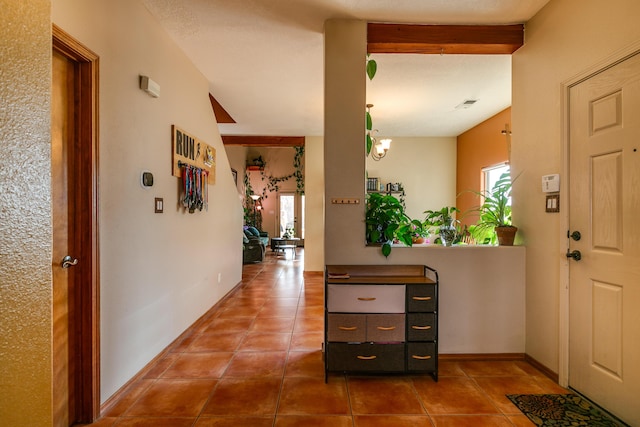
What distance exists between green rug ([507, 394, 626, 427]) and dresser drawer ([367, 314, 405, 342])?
782 millimetres

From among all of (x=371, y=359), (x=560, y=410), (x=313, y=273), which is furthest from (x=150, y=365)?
(x=313, y=273)

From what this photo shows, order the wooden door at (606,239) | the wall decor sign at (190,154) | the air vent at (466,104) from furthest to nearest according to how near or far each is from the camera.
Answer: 1. the air vent at (466,104)
2. the wall decor sign at (190,154)
3. the wooden door at (606,239)

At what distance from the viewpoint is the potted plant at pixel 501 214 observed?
8.80ft

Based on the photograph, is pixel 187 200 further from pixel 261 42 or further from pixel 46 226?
pixel 46 226

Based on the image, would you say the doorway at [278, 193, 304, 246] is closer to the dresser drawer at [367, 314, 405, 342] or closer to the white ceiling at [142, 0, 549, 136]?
the white ceiling at [142, 0, 549, 136]

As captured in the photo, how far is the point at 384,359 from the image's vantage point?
229 centimetres

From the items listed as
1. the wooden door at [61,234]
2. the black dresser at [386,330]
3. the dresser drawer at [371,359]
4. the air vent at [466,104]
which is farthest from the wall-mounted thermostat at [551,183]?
the wooden door at [61,234]

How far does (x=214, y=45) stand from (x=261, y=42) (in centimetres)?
44

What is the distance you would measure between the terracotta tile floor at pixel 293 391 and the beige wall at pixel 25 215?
1387mm

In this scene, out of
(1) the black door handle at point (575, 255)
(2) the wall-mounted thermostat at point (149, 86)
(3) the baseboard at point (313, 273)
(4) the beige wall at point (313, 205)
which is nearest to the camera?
(1) the black door handle at point (575, 255)

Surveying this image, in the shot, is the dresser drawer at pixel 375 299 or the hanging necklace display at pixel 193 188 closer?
the dresser drawer at pixel 375 299

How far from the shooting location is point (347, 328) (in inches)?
90.4

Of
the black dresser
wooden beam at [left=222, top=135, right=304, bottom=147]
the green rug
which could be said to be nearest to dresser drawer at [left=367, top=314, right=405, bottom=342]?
the black dresser

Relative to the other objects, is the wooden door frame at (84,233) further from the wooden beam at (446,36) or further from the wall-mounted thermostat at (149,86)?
the wooden beam at (446,36)
